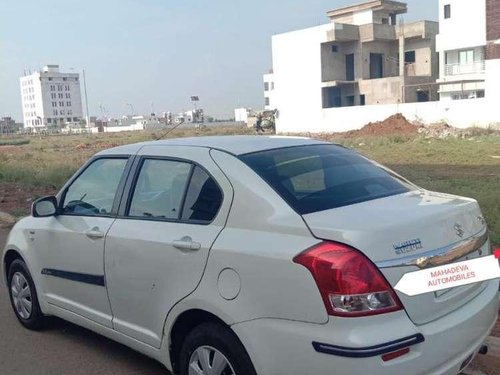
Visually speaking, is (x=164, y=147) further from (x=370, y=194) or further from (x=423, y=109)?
(x=423, y=109)

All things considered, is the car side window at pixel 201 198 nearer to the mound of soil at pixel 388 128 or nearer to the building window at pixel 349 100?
the mound of soil at pixel 388 128

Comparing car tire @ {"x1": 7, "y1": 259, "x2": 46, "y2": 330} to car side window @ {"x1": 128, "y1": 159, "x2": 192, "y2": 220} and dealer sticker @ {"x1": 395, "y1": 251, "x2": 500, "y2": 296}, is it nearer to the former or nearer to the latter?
car side window @ {"x1": 128, "y1": 159, "x2": 192, "y2": 220}

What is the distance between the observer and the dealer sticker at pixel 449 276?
2.69 m

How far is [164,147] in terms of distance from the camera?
12.7ft

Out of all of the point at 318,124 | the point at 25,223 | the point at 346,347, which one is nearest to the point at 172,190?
the point at 346,347

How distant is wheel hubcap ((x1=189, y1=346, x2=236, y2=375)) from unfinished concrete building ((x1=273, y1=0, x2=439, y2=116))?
48.1 meters

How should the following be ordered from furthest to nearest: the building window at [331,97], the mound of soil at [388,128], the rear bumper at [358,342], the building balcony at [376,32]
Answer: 1. the building window at [331,97]
2. the building balcony at [376,32]
3. the mound of soil at [388,128]
4. the rear bumper at [358,342]

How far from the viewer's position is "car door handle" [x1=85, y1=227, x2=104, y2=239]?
392 centimetres

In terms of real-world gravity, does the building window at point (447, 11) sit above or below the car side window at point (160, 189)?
above

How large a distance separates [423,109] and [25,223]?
39.3 meters

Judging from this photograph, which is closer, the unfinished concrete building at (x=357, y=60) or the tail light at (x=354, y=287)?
the tail light at (x=354, y=287)

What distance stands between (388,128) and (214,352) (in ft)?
128

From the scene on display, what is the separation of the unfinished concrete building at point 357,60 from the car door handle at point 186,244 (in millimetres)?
47910

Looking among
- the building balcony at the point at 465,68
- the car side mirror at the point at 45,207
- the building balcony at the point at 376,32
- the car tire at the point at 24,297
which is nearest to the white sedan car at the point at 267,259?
the car side mirror at the point at 45,207
